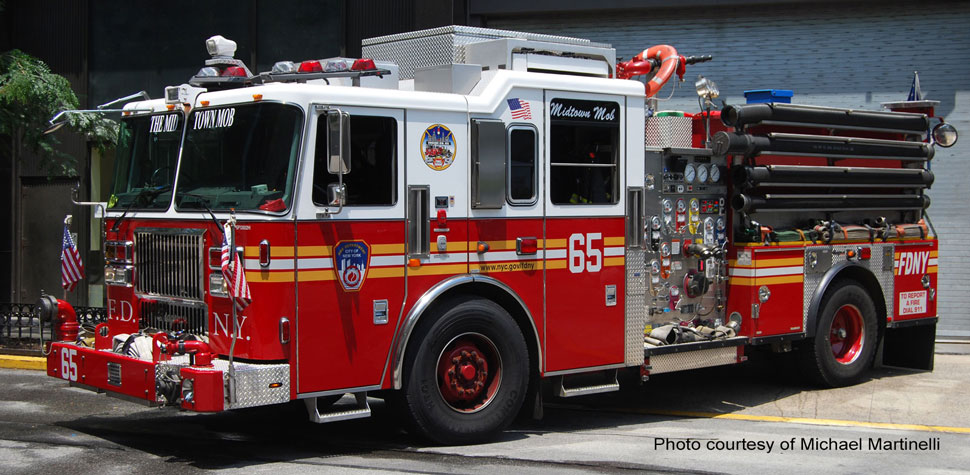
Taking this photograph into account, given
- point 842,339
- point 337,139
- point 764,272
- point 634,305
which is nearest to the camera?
point 337,139

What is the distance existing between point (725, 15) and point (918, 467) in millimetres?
7983

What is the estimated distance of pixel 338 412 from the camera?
282 inches

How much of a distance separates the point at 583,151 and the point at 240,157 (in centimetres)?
273

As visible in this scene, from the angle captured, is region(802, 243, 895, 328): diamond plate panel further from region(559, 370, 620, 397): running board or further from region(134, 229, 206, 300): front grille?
region(134, 229, 206, 300): front grille

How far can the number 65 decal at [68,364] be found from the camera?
7840 millimetres

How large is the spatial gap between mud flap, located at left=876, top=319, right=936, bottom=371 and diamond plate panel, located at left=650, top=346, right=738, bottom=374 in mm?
2859

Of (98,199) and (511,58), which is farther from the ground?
(511,58)

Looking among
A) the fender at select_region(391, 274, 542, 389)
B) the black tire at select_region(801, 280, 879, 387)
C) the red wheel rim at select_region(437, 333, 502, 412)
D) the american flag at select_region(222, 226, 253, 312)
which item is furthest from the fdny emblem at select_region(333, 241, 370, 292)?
the black tire at select_region(801, 280, 879, 387)

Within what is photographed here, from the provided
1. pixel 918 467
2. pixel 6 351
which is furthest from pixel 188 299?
pixel 6 351

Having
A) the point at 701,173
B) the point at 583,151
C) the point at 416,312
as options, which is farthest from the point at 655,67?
the point at 416,312

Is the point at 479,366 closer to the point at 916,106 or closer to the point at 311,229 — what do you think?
the point at 311,229

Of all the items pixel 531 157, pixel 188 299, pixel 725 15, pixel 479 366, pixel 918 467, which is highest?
pixel 725 15

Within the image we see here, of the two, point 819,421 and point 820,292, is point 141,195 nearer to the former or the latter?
point 819,421

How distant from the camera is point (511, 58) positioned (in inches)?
320
